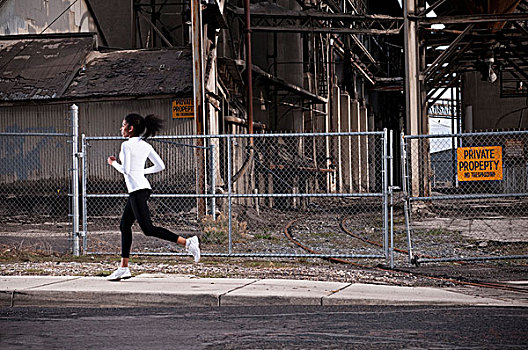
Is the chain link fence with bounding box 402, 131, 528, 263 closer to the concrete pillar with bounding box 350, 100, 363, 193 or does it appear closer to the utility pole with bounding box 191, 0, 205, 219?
the utility pole with bounding box 191, 0, 205, 219

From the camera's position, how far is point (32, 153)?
770 inches

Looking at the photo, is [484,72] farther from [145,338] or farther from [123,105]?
[145,338]

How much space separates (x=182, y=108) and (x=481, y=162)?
9.01m

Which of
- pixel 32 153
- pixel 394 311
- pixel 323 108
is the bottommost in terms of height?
pixel 394 311

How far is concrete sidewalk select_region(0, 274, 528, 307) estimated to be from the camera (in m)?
8.18

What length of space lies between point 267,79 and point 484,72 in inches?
454

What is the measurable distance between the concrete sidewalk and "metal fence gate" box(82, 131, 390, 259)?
226cm

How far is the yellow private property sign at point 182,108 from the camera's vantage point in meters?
18.8

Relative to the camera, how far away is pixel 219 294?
831 centimetres

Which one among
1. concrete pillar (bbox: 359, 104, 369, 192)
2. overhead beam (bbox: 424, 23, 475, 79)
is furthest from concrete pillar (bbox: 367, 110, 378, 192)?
overhead beam (bbox: 424, 23, 475, 79)

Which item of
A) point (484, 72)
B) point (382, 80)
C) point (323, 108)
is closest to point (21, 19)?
point (323, 108)

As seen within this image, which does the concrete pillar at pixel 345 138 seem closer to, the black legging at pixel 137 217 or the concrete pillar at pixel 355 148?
the concrete pillar at pixel 355 148

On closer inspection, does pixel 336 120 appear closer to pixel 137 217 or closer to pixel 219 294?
pixel 137 217

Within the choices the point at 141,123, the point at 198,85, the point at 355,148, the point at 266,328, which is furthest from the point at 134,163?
the point at 355,148
